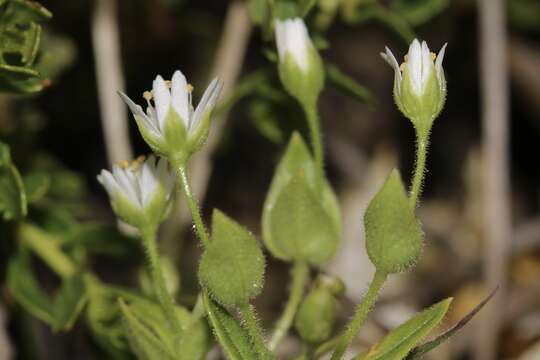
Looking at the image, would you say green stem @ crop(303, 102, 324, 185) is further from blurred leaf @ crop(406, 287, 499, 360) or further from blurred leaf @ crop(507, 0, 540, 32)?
blurred leaf @ crop(507, 0, 540, 32)

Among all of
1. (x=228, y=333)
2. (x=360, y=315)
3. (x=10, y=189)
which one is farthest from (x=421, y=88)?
(x=10, y=189)

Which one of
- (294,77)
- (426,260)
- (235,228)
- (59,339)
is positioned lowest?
(59,339)

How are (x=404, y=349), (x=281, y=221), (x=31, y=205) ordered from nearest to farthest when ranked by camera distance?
(x=404, y=349)
(x=281, y=221)
(x=31, y=205)

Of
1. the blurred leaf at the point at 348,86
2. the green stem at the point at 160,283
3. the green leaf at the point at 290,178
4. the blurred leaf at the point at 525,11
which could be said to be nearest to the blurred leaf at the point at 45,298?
the green stem at the point at 160,283

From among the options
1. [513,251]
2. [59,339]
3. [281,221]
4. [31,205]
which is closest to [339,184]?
[513,251]

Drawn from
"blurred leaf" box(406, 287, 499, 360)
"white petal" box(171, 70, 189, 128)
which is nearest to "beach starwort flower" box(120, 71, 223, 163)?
"white petal" box(171, 70, 189, 128)

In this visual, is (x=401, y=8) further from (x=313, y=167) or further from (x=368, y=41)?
(x=368, y=41)

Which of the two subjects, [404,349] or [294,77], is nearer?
[404,349]
